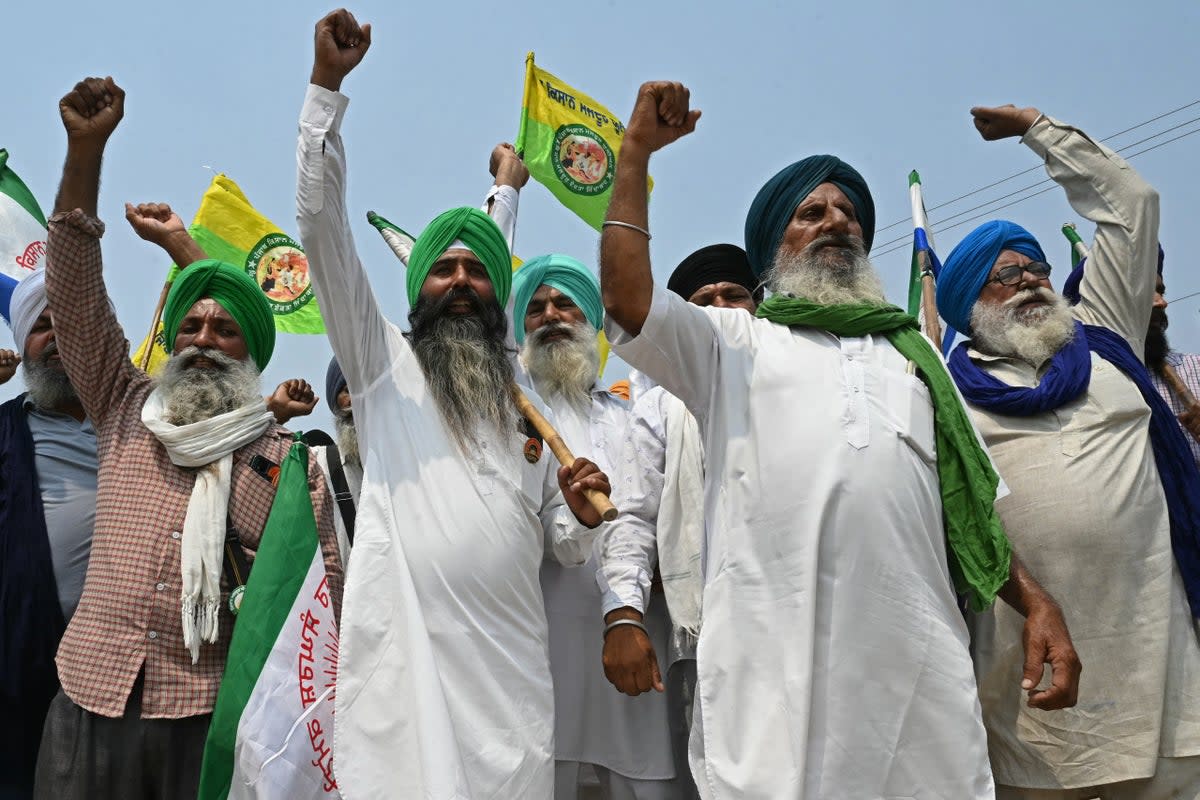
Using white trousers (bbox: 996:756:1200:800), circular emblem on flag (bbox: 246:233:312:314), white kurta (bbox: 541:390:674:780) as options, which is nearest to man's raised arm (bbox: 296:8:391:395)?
white kurta (bbox: 541:390:674:780)

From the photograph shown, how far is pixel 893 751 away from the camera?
9.91 ft

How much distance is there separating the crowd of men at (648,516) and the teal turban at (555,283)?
0.37 meters

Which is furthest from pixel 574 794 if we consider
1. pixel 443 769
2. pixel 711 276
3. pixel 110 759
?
pixel 711 276

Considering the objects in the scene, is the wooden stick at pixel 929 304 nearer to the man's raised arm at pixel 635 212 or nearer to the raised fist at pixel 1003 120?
the raised fist at pixel 1003 120

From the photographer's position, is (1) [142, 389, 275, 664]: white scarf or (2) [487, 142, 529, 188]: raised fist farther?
(2) [487, 142, 529, 188]: raised fist

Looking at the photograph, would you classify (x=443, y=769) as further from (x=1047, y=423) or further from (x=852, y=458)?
(x=1047, y=423)

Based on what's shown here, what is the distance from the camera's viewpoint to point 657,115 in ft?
10.6

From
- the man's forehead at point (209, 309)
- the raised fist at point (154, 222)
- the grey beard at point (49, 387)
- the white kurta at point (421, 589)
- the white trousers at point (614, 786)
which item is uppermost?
the raised fist at point (154, 222)

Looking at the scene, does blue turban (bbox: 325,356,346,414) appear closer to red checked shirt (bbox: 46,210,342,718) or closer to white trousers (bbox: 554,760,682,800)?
red checked shirt (bbox: 46,210,342,718)

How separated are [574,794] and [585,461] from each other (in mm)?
1257

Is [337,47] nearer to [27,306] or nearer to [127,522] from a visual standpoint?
[127,522]

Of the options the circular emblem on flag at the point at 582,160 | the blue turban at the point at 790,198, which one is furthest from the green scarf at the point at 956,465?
the circular emblem on flag at the point at 582,160

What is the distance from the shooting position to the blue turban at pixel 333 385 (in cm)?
551

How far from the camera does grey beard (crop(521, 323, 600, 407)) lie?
4.75m
